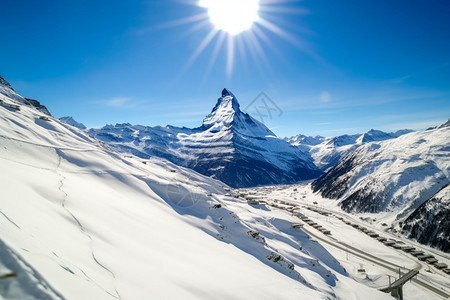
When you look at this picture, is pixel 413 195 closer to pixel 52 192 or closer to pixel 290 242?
pixel 290 242

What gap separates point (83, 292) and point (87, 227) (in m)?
7.31

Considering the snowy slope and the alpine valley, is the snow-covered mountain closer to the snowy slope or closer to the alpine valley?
the alpine valley

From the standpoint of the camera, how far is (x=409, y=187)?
335ft

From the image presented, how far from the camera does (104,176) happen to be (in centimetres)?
2986

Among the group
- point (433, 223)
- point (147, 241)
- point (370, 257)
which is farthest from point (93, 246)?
point (433, 223)

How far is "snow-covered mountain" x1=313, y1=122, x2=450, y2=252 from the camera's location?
78.1 metres

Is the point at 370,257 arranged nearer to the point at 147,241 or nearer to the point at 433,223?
the point at 433,223

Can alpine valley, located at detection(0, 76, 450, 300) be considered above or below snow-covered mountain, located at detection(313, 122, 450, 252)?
below

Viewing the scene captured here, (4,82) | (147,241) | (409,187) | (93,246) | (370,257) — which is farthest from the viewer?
(409,187)

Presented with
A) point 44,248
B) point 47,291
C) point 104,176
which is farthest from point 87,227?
point 104,176

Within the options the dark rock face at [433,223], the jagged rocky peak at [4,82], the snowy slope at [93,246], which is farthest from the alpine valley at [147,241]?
the jagged rocky peak at [4,82]

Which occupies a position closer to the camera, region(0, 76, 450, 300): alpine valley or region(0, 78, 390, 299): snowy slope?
region(0, 78, 390, 299): snowy slope

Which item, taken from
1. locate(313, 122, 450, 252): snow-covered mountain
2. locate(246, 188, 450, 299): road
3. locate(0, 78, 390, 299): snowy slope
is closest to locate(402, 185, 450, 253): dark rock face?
locate(313, 122, 450, 252): snow-covered mountain

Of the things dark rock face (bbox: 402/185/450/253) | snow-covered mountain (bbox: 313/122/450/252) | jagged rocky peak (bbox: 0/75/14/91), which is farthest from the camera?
jagged rocky peak (bbox: 0/75/14/91)
